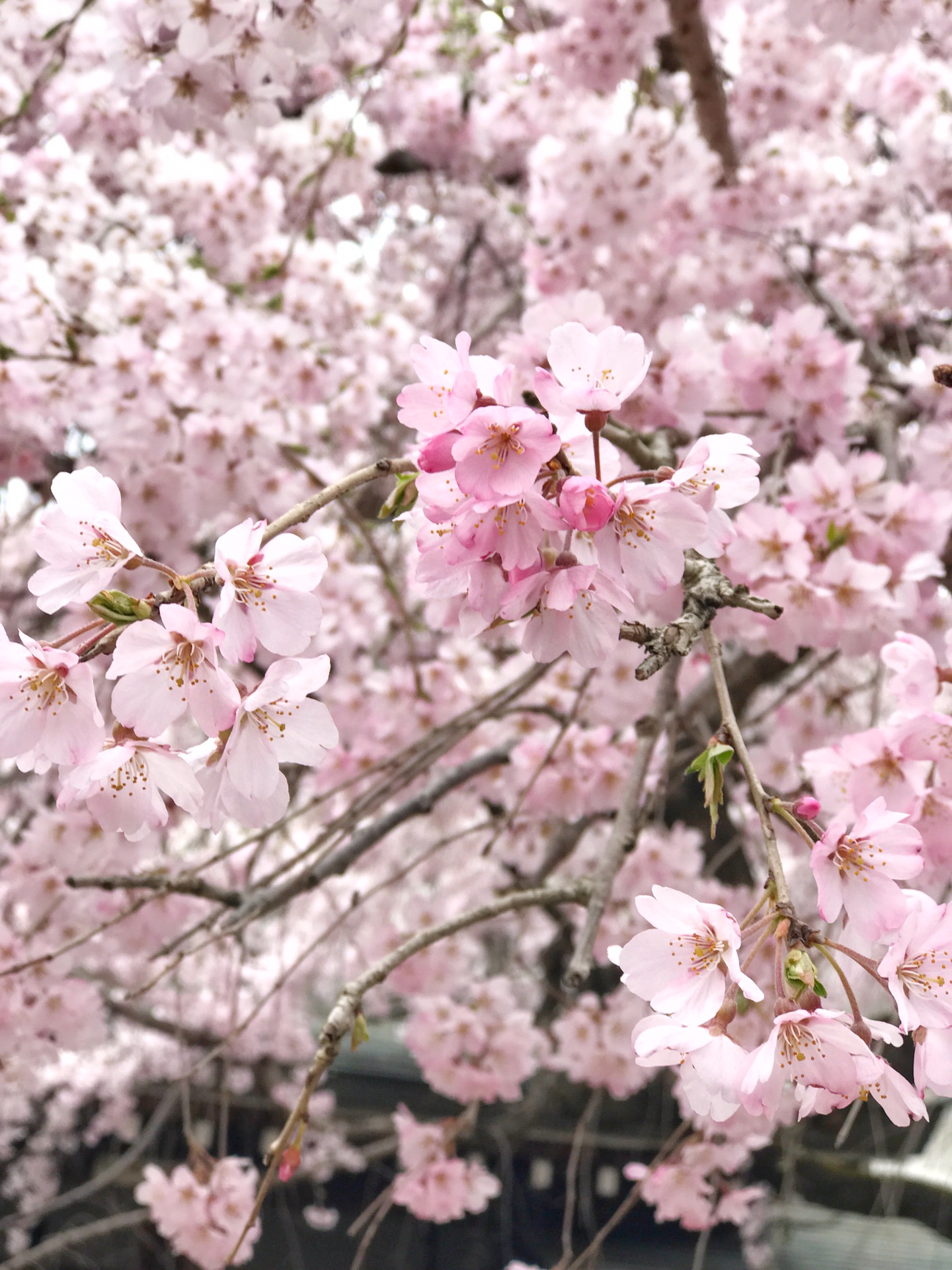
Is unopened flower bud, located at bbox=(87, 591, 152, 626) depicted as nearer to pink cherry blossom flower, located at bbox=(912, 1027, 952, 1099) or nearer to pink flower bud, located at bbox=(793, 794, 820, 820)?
pink flower bud, located at bbox=(793, 794, 820, 820)

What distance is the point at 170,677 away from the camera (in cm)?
58

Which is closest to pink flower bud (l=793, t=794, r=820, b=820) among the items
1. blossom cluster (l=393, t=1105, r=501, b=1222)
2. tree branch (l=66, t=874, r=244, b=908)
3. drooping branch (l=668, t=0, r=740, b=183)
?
tree branch (l=66, t=874, r=244, b=908)

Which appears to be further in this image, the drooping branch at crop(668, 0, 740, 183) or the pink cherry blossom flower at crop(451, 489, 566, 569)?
the drooping branch at crop(668, 0, 740, 183)

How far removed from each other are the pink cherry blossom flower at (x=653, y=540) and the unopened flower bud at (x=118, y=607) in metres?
0.28

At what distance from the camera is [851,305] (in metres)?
3.08

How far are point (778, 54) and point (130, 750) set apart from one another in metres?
3.03

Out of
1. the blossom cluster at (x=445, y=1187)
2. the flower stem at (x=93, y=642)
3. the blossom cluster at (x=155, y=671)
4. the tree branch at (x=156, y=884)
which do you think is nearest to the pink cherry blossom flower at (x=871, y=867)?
the blossom cluster at (x=155, y=671)

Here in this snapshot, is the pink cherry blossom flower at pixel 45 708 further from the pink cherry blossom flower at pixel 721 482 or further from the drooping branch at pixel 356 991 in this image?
the pink cherry blossom flower at pixel 721 482

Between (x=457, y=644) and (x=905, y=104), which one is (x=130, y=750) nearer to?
(x=457, y=644)

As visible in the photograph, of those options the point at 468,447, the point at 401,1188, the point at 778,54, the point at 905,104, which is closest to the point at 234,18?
the point at 468,447

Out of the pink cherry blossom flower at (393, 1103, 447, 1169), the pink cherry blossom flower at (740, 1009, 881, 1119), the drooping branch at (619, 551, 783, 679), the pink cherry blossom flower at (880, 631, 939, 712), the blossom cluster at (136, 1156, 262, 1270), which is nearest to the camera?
the pink cherry blossom flower at (740, 1009, 881, 1119)

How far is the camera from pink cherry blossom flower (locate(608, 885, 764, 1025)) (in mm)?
567

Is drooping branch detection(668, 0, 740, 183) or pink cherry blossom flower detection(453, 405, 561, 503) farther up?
drooping branch detection(668, 0, 740, 183)

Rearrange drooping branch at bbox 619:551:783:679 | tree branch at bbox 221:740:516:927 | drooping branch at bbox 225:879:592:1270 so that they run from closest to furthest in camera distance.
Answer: drooping branch at bbox 619:551:783:679, drooping branch at bbox 225:879:592:1270, tree branch at bbox 221:740:516:927
